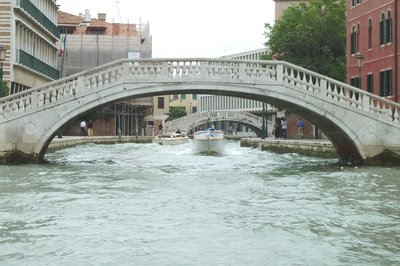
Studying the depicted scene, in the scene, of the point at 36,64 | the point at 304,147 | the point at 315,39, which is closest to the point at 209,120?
the point at 315,39

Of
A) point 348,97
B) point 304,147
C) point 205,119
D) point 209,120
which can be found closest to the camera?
point 348,97

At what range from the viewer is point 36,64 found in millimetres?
37625

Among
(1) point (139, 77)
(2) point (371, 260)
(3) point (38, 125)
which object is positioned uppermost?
(1) point (139, 77)

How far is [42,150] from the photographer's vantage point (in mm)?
20828

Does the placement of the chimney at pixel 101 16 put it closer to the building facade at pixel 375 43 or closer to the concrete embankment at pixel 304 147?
the concrete embankment at pixel 304 147

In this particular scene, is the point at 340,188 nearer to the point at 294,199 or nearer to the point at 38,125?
the point at 294,199

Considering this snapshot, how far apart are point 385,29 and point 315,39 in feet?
44.0

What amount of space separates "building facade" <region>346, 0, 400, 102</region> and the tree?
26.9 feet

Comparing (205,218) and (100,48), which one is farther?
(100,48)

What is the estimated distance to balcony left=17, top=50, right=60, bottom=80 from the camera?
33656mm

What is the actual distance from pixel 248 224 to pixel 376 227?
169cm

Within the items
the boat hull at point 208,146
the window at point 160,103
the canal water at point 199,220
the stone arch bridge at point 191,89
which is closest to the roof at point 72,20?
the window at point 160,103

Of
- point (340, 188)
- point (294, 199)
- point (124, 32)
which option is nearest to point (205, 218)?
point (294, 199)

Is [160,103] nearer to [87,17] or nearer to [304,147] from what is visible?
[87,17]
